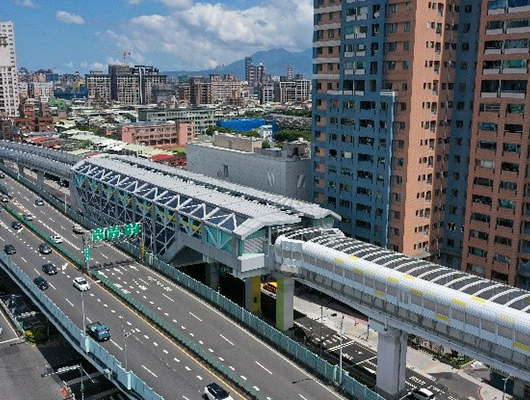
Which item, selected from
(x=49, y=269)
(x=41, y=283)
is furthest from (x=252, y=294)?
(x=49, y=269)

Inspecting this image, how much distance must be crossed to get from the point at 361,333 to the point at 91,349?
130 feet

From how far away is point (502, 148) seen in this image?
7900 centimetres

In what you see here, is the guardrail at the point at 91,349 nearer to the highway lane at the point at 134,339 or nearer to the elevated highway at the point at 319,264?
the highway lane at the point at 134,339

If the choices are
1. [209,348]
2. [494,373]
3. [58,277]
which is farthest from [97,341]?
[494,373]

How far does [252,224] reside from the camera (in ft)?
253

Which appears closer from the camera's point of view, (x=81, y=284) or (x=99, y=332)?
(x=99, y=332)

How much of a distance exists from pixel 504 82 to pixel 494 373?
134 feet

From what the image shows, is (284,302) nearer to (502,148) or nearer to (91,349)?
(91,349)

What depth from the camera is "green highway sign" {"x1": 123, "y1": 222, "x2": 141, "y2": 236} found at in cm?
9406

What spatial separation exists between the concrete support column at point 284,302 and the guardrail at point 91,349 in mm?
26990

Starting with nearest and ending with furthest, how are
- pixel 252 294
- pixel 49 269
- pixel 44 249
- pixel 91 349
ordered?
pixel 91 349 → pixel 252 294 → pixel 49 269 → pixel 44 249

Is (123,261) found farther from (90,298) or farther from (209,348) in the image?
(209,348)

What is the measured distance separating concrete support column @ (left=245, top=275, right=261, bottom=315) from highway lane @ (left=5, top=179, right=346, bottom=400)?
9.60 meters

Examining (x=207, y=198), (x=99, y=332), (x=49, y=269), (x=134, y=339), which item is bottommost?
(x=134, y=339)
